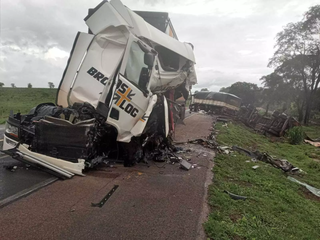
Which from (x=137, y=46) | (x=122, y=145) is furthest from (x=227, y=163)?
(x=137, y=46)

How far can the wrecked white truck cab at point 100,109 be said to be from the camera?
4133 millimetres

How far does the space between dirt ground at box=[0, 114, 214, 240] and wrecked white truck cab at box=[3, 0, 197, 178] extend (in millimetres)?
528

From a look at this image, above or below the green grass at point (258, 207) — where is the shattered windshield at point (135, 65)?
above

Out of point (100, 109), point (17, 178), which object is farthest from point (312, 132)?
point (17, 178)

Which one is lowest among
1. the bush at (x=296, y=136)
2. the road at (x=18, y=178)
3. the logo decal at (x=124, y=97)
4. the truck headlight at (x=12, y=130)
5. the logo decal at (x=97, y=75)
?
the bush at (x=296, y=136)

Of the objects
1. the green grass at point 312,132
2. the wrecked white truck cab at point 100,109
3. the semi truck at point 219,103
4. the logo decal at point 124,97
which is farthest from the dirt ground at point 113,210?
the semi truck at point 219,103

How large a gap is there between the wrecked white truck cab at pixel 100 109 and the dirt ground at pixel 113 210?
1.73 ft

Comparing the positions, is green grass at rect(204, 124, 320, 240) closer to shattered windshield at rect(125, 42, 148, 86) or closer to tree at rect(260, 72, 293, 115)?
shattered windshield at rect(125, 42, 148, 86)

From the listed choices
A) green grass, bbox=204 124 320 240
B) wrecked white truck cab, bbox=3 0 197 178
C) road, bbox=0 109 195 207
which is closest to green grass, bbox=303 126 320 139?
green grass, bbox=204 124 320 240

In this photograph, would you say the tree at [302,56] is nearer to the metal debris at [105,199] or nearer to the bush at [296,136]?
the bush at [296,136]

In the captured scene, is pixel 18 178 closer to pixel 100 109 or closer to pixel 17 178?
pixel 17 178

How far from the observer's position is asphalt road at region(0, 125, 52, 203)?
343 centimetres

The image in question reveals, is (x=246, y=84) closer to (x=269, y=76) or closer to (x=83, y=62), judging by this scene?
(x=269, y=76)

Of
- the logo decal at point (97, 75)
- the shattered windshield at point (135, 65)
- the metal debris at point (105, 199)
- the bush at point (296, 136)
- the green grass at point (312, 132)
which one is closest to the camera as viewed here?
the metal debris at point (105, 199)
